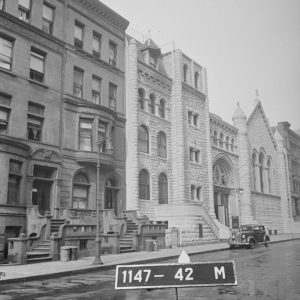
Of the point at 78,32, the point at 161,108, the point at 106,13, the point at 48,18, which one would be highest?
the point at 106,13

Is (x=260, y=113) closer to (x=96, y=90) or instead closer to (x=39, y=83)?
(x=96, y=90)

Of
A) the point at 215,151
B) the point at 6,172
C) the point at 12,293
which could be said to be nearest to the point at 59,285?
the point at 12,293

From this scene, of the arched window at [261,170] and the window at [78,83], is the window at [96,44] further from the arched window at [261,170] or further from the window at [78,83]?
the arched window at [261,170]

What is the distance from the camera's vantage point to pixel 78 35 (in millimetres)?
29969

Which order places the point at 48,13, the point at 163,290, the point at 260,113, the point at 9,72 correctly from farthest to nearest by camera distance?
the point at 260,113 → the point at 48,13 → the point at 9,72 → the point at 163,290

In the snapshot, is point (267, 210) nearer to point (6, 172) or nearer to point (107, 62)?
point (107, 62)

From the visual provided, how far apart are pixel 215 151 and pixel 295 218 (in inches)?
1095

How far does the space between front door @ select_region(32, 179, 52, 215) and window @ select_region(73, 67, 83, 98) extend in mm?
7463

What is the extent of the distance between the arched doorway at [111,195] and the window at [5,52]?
37.0ft

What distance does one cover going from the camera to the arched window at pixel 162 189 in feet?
115

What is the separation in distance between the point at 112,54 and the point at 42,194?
14391 mm

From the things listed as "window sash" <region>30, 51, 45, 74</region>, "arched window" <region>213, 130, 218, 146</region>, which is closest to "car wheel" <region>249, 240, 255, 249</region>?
"arched window" <region>213, 130, 218, 146</region>

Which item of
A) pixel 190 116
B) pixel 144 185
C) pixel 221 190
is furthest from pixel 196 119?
pixel 144 185

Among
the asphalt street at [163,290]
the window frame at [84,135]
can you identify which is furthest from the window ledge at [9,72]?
the asphalt street at [163,290]
